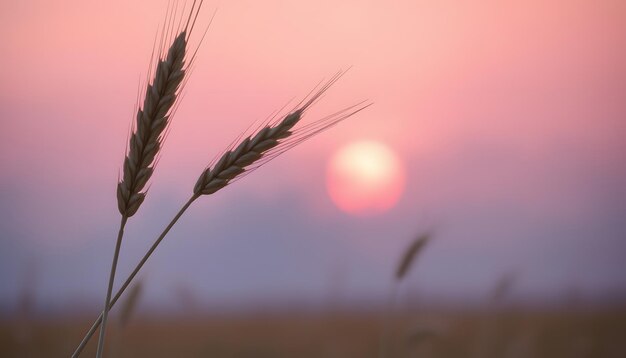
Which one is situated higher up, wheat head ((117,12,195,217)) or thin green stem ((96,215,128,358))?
wheat head ((117,12,195,217))

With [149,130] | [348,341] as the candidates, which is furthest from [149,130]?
[348,341]

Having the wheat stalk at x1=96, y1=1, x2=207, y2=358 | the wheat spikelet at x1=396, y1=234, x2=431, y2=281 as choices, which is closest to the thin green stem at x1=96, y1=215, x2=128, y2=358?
the wheat stalk at x1=96, y1=1, x2=207, y2=358

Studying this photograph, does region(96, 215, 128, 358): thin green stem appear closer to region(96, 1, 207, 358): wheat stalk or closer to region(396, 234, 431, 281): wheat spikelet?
region(96, 1, 207, 358): wheat stalk

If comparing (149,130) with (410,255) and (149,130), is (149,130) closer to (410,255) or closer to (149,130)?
(149,130)

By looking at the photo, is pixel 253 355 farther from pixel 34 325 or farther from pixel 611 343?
pixel 611 343

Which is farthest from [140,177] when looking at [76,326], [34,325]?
[76,326]

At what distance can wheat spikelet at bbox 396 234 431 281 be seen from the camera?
2725 millimetres

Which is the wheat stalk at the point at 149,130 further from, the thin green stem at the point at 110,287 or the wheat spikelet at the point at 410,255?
the wheat spikelet at the point at 410,255

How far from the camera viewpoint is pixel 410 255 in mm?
2783

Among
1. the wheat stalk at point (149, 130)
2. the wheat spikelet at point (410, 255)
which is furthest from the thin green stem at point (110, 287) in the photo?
the wheat spikelet at point (410, 255)

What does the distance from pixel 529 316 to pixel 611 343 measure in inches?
30.2

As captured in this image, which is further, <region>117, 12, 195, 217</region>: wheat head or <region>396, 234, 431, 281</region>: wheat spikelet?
<region>396, 234, 431, 281</region>: wheat spikelet

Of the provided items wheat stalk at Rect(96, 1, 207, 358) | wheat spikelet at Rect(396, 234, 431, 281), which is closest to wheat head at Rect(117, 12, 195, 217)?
wheat stalk at Rect(96, 1, 207, 358)

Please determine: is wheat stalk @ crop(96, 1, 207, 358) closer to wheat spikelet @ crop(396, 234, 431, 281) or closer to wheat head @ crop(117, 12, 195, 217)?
wheat head @ crop(117, 12, 195, 217)
